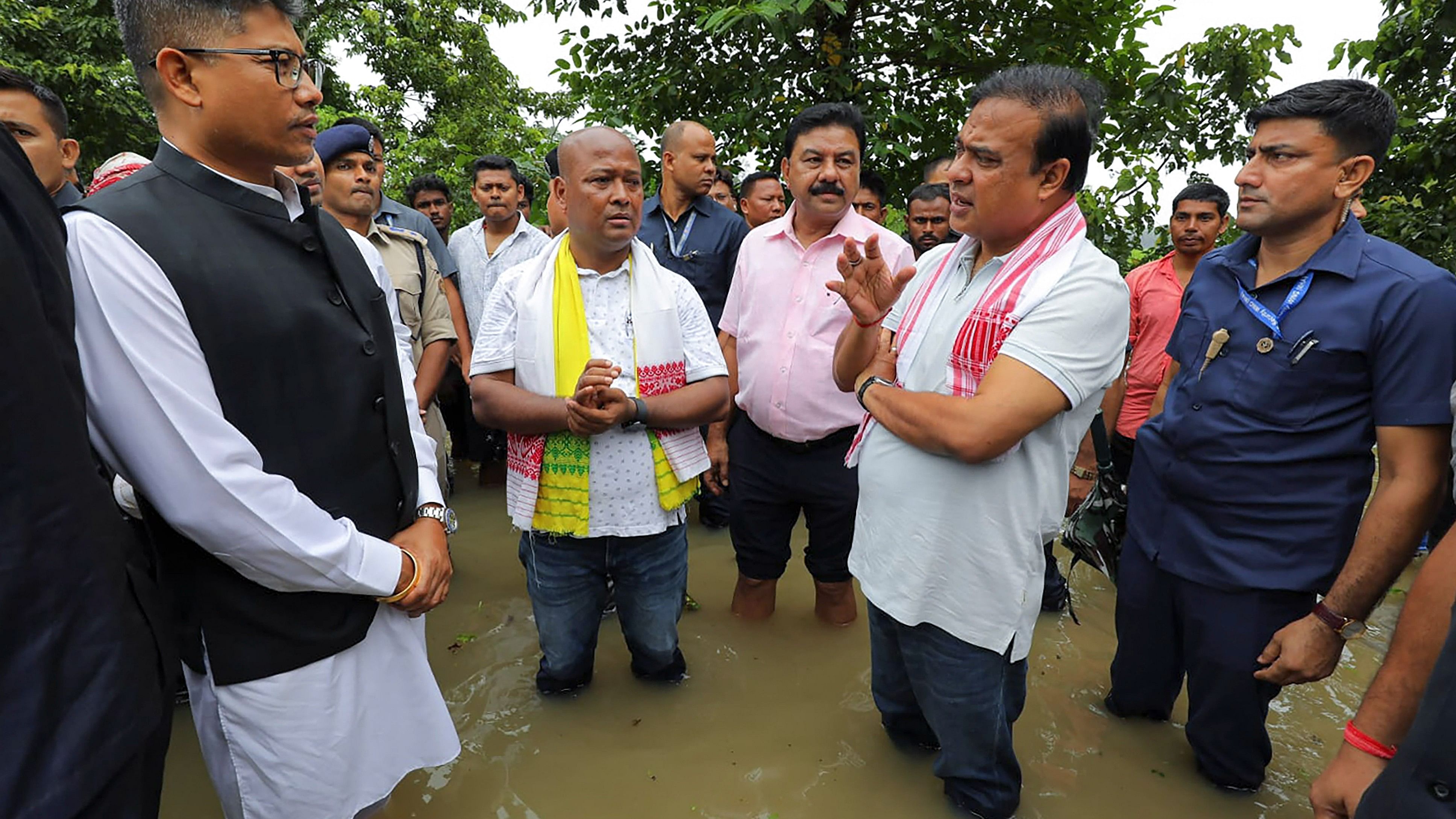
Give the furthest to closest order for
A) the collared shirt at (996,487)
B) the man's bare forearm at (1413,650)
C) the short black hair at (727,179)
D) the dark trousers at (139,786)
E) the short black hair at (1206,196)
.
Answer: the short black hair at (727,179) < the short black hair at (1206,196) < the collared shirt at (996,487) < the man's bare forearm at (1413,650) < the dark trousers at (139,786)

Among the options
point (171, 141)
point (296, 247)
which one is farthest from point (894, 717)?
point (171, 141)

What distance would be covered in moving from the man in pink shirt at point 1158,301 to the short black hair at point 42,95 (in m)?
4.60

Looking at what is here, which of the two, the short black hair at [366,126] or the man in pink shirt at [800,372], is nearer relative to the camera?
the man in pink shirt at [800,372]

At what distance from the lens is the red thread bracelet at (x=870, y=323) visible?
89.1 inches

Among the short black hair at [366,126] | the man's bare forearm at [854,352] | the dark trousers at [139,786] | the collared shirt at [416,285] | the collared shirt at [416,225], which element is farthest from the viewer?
the collared shirt at [416,225]

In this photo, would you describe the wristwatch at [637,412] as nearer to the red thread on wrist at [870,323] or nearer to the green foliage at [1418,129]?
the red thread on wrist at [870,323]

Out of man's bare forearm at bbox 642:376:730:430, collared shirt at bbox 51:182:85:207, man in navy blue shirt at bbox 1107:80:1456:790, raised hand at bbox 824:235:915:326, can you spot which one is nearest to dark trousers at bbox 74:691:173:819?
man's bare forearm at bbox 642:376:730:430

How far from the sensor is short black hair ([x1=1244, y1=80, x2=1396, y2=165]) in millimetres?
2137

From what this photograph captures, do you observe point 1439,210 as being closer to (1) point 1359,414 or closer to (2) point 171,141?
(1) point 1359,414

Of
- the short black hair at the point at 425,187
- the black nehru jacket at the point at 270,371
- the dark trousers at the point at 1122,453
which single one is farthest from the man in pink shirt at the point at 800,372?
the short black hair at the point at 425,187

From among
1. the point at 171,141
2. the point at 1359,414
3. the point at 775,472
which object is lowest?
the point at 775,472

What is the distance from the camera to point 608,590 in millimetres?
2889

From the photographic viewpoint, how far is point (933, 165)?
5137mm

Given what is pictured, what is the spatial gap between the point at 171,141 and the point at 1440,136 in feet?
18.2
